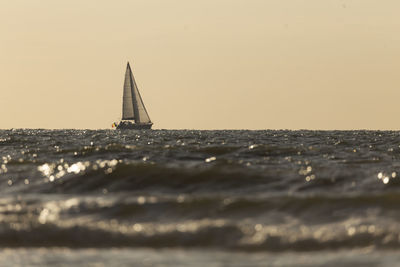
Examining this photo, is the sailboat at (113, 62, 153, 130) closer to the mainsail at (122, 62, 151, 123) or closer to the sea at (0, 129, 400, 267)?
the mainsail at (122, 62, 151, 123)

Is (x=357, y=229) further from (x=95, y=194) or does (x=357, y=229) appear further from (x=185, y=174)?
(x=185, y=174)

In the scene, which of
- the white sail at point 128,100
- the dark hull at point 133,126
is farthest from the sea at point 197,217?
the dark hull at point 133,126

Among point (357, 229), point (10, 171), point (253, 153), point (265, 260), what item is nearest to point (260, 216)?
point (357, 229)

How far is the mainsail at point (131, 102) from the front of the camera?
399 ft

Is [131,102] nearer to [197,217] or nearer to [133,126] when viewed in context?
[133,126]

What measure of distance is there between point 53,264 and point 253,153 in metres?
16.7

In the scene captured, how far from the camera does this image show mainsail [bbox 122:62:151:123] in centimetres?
12169

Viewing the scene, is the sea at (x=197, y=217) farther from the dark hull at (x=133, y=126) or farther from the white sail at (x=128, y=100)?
the dark hull at (x=133, y=126)

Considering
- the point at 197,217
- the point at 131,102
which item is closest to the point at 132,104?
the point at 131,102

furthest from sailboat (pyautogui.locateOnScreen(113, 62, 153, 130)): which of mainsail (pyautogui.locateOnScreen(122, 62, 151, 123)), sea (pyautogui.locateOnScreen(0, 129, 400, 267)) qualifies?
sea (pyautogui.locateOnScreen(0, 129, 400, 267))

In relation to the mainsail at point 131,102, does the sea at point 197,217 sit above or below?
below

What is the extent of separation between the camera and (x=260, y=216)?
9438mm

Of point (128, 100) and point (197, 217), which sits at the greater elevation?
point (128, 100)

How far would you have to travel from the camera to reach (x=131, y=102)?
414 feet
